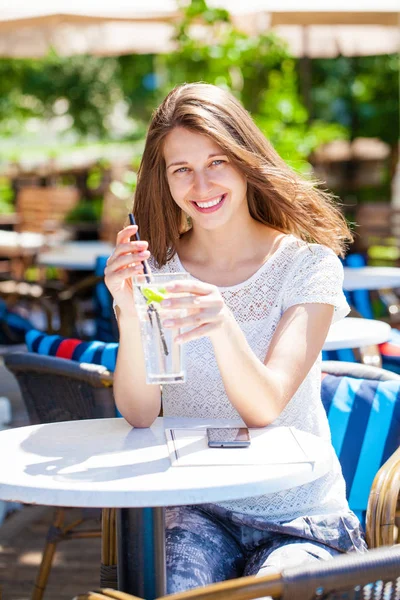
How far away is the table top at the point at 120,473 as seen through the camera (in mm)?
1343

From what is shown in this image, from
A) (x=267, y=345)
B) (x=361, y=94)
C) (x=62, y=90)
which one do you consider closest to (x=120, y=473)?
(x=267, y=345)

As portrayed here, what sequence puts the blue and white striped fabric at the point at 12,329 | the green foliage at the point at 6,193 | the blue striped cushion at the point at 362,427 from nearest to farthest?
the blue striped cushion at the point at 362,427 < the blue and white striped fabric at the point at 12,329 < the green foliage at the point at 6,193

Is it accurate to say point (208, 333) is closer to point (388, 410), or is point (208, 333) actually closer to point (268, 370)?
point (268, 370)

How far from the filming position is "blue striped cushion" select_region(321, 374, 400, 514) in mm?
2219

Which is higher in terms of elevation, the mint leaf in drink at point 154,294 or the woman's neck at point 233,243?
the woman's neck at point 233,243

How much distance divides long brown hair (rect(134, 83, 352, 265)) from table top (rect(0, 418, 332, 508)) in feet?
2.00

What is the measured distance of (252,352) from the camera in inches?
67.4

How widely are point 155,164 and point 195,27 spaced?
18.1 ft

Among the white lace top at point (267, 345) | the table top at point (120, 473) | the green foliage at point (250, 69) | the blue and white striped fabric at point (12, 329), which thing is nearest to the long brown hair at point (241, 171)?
the white lace top at point (267, 345)

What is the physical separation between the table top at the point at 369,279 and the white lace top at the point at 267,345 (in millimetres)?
2191

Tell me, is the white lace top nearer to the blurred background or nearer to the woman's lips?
the woman's lips

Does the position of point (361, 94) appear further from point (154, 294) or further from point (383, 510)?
point (154, 294)

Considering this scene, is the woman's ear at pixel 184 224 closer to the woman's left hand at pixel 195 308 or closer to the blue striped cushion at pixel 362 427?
the blue striped cushion at pixel 362 427

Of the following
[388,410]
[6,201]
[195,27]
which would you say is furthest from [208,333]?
[6,201]
